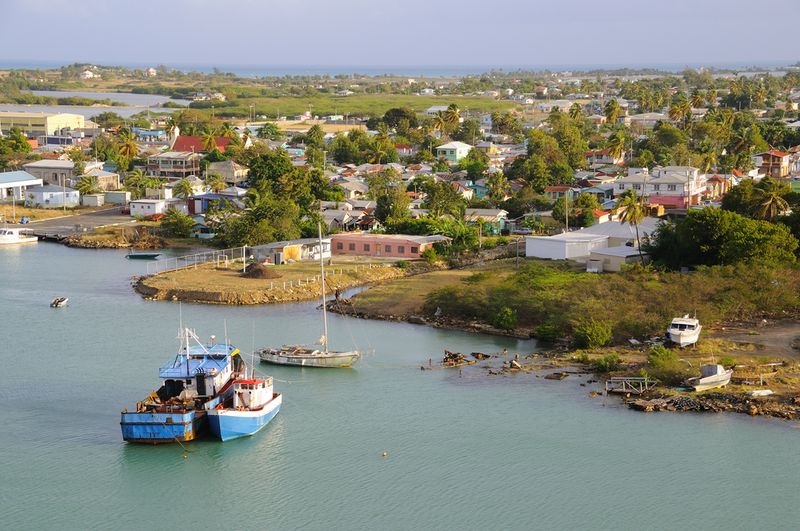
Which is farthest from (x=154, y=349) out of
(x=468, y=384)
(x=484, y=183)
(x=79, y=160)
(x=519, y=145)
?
(x=519, y=145)

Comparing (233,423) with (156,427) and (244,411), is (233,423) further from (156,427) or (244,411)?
(156,427)

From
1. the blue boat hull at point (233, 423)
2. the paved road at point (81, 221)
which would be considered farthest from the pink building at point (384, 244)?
the blue boat hull at point (233, 423)

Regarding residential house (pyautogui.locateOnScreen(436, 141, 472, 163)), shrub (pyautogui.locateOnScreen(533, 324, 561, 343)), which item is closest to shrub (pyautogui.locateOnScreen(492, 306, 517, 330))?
shrub (pyautogui.locateOnScreen(533, 324, 561, 343))

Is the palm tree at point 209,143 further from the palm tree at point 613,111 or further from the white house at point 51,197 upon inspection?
the palm tree at point 613,111

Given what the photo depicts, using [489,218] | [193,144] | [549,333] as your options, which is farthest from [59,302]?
[193,144]

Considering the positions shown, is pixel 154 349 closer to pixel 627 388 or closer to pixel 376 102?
pixel 627 388
